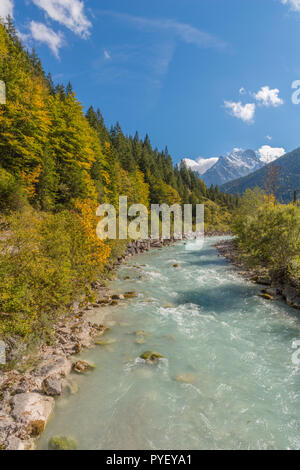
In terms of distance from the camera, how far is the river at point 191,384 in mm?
5961

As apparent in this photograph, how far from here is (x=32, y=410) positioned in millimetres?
6273

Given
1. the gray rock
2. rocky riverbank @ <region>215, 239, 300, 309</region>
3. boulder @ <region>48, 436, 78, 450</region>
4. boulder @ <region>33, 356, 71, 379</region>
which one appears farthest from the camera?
rocky riverbank @ <region>215, 239, 300, 309</region>

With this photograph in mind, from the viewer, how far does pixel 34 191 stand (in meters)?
21.9

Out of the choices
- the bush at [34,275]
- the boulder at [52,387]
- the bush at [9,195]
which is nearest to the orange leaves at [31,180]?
the bush at [9,195]

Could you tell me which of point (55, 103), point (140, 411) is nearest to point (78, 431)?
point (140, 411)

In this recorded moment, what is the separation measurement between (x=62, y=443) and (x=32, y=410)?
4.36 feet

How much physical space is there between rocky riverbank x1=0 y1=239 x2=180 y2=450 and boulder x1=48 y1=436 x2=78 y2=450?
45 centimetres

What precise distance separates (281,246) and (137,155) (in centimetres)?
6824

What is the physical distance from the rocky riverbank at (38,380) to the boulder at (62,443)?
445 millimetres

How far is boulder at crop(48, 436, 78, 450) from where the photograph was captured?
18.1 ft

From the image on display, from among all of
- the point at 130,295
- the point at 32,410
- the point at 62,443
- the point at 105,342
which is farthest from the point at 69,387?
the point at 130,295

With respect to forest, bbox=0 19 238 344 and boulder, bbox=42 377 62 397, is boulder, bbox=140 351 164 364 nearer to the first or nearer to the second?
boulder, bbox=42 377 62 397

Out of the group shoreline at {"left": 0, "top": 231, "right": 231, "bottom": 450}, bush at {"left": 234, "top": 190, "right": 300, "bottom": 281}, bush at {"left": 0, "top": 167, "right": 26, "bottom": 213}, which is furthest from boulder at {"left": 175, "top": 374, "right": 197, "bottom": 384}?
bush at {"left": 0, "top": 167, "right": 26, "bottom": 213}

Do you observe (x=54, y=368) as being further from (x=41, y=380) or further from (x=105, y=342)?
(x=105, y=342)
